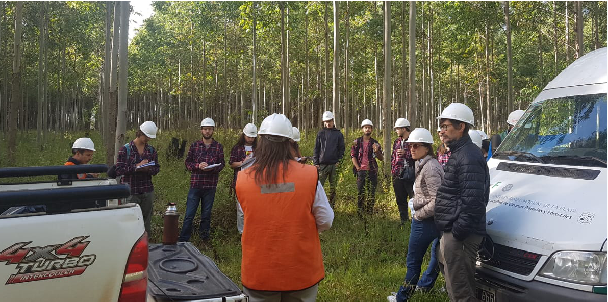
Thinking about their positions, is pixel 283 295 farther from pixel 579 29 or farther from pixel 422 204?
pixel 579 29

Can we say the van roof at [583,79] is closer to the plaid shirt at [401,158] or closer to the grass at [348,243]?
the grass at [348,243]

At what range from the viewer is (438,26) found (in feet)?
88.5

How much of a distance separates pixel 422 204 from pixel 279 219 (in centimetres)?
231

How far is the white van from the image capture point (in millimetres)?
3188

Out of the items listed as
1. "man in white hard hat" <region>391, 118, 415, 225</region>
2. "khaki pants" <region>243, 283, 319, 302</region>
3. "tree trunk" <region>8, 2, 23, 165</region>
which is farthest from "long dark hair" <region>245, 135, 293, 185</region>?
"tree trunk" <region>8, 2, 23, 165</region>

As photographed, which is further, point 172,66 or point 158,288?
point 172,66

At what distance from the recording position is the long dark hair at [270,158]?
282cm

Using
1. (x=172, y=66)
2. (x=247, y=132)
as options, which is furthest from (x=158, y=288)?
(x=172, y=66)

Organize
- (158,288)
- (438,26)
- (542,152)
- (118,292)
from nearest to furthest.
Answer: (118,292), (158,288), (542,152), (438,26)

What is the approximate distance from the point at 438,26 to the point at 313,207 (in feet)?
86.8

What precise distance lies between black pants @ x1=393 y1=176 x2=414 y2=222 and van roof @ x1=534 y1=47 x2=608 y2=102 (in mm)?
3118

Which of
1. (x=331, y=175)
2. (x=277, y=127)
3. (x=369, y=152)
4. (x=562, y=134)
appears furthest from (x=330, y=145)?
(x=277, y=127)

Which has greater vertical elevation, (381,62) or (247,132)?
(381,62)

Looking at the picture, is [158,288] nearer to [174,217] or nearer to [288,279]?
[288,279]
